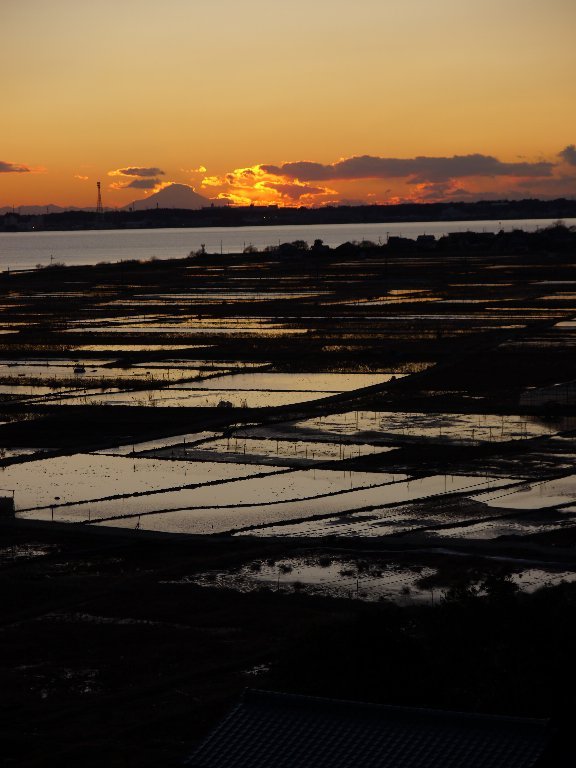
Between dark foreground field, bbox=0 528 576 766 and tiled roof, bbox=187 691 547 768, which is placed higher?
tiled roof, bbox=187 691 547 768

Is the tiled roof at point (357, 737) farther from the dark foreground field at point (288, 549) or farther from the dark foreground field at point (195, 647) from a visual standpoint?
the dark foreground field at point (195, 647)

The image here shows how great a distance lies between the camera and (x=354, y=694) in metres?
15.7

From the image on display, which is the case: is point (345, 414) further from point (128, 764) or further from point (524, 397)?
point (128, 764)

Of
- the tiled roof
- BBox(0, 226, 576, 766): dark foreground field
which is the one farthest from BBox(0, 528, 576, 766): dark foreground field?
the tiled roof

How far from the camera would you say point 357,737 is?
13.4 meters

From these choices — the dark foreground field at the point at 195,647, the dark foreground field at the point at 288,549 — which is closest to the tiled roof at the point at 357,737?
the dark foreground field at the point at 288,549

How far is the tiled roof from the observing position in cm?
1295

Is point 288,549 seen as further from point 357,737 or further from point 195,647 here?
point 357,737

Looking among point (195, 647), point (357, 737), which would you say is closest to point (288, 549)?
point (195, 647)

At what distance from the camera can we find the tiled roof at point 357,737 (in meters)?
13.0

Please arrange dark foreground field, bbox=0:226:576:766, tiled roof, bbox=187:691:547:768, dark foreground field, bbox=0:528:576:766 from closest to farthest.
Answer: tiled roof, bbox=187:691:547:768 → dark foreground field, bbox=0:528:576:766 → dark foreground field, bbox=0:226:576:766

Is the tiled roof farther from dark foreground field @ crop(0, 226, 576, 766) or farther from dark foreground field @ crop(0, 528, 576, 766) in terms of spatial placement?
dark foreground field @ crop(0, 528, 576, 766)

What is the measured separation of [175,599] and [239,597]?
46.2 inches

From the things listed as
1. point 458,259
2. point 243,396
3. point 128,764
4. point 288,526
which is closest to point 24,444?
point 243,396
